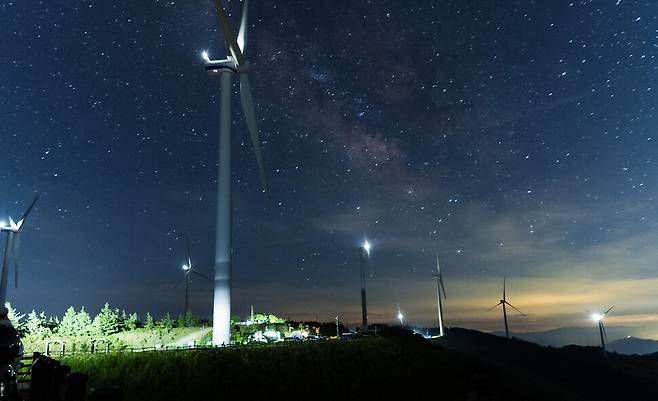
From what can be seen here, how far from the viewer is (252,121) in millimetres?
61562

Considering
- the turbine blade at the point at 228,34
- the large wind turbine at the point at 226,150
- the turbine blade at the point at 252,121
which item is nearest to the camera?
the large wind turbine at the point at 226,150

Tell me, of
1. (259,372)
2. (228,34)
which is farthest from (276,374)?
(228,34)

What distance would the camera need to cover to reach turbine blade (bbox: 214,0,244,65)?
2154 inches

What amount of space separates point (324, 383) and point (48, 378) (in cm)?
2988

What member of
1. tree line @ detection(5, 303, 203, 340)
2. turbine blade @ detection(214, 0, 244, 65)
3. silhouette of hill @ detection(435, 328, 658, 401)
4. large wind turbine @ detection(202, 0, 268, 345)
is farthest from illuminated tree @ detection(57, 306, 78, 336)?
silhouette of hill @ detection(435, 328, 658, 401)

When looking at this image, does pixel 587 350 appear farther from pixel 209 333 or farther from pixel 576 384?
pixel 209 333

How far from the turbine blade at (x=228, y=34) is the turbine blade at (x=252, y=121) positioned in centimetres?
320

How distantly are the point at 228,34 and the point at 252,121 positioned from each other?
1109 cm

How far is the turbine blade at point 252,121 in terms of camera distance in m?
60.3

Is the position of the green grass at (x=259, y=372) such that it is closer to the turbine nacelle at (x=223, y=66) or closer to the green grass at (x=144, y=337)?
the green grass at (x=144, y=337)

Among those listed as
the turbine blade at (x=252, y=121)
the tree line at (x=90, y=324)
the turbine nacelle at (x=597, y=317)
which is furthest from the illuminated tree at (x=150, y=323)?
the turbine nacelle at (x=597, y=317)

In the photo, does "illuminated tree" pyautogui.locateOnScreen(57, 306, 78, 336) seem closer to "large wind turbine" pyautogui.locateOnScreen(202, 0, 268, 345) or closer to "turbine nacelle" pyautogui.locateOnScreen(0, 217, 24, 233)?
"turbine nacelle" pyautogui.locateOnScreen(0, 217, 24, 233)

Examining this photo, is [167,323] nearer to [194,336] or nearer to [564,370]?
[194,336]

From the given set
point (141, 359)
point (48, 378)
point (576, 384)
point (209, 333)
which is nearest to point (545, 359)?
point (576, 384)
